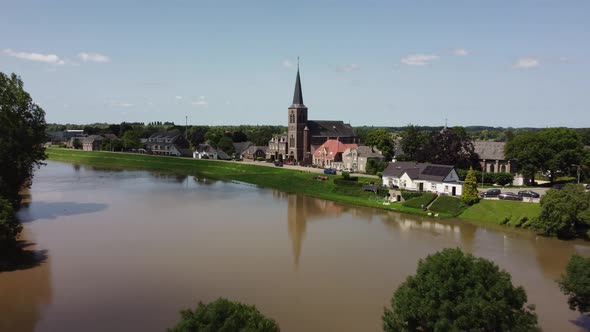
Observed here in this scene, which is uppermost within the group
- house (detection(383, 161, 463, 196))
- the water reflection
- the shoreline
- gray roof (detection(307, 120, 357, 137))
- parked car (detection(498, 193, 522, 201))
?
gray roof (detection(307, 120, 357, 137))

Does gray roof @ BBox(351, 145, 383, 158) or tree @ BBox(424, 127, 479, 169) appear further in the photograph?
gray roof @ BBox(351, 145, 383, 158)

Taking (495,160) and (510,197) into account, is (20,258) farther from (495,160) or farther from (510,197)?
(495,160)

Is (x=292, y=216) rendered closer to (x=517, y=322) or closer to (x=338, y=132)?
(x=517, y=322)

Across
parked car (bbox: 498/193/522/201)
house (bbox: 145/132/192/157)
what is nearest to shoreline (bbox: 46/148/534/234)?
parked car (bbox: 498/193/522/201)

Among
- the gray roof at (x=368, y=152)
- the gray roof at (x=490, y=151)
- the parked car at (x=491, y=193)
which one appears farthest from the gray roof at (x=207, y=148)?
the parked car at (x=491, y=193)

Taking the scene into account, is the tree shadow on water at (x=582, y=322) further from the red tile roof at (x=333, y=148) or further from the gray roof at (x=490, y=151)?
the red tile roof at (x=333, y=148)

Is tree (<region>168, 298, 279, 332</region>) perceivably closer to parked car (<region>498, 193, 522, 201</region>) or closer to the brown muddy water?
the brown muddy water

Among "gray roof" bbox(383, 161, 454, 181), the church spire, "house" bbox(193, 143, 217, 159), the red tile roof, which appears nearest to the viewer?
"gray roof" bbox(383, 161, 454, 181)
